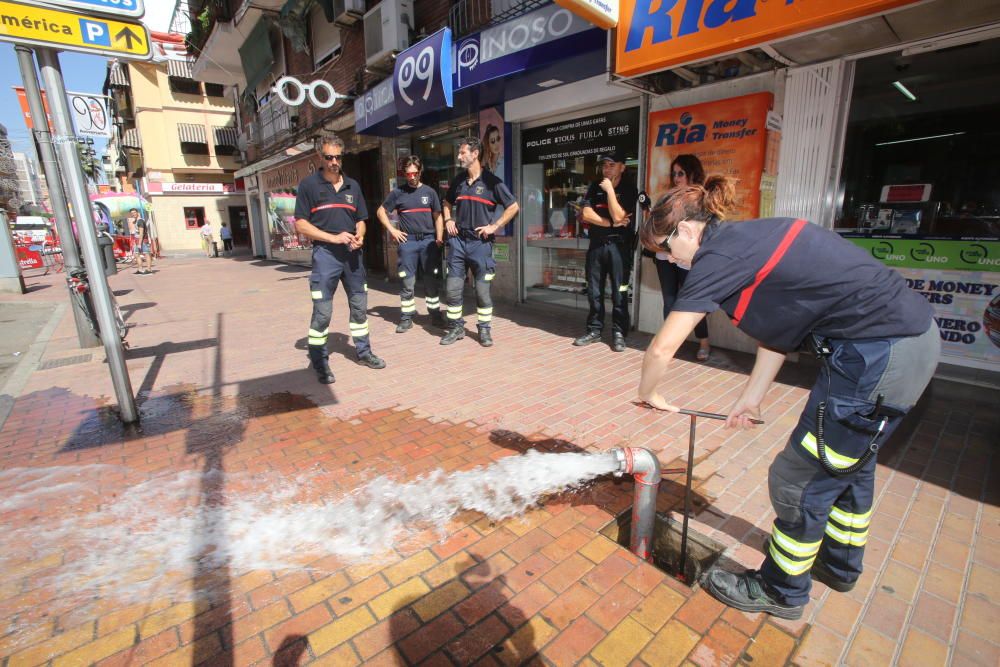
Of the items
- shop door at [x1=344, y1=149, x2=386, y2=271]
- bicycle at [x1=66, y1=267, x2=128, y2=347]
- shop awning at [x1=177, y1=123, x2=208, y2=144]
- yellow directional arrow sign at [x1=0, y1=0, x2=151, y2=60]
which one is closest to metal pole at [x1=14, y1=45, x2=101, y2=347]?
bicycle at [x1=66, y1=267, x2=128, y2=347]

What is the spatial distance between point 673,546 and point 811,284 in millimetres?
1608

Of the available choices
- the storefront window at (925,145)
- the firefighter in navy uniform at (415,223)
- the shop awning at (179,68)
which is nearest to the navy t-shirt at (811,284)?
the storefront window at (925,145)

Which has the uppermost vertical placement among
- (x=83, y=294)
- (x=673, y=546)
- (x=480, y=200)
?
(x=480, y=200)

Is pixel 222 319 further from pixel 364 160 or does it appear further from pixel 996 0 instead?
pixel 996 0

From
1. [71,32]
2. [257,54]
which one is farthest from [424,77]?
[257,54]

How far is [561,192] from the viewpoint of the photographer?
315 inches

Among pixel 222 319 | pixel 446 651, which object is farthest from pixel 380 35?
pixel 446 651

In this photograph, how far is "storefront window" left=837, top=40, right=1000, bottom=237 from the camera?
4.50 meters

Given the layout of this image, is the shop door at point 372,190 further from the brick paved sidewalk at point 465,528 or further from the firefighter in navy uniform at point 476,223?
the brick paved sidewalk at point 465,528

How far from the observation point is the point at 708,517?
2783mm

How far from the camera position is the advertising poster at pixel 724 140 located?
5062 mm

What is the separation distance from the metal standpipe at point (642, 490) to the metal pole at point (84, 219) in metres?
4.14

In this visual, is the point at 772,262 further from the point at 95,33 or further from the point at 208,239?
the point at 208,239

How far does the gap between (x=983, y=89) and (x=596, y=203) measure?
12.5 ft
